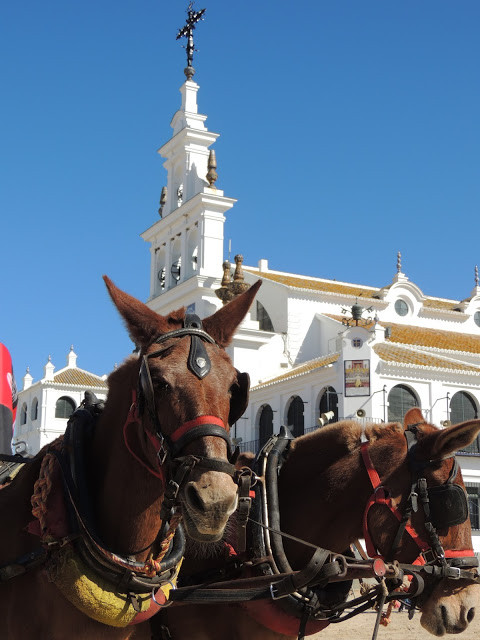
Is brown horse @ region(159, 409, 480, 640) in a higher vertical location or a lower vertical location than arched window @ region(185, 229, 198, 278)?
lower

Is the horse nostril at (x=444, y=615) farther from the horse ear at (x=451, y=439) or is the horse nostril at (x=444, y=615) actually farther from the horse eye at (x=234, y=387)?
the horse eye at (x=234, y=387)

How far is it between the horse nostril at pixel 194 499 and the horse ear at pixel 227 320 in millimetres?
762

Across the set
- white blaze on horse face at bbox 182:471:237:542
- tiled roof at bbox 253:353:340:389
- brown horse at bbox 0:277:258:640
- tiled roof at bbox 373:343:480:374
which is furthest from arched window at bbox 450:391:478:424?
white blaze on horse face at bbox 182:471:237:542

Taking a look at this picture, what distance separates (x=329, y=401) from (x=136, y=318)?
26.6 metres

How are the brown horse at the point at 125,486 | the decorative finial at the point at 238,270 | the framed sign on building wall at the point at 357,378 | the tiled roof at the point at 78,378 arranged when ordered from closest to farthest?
the brown horse at the point at 125,486
the framed sign on building wall at the point at 357,378
the decorative finial at the point at 238,270
the tiled roof at the point at 78,378

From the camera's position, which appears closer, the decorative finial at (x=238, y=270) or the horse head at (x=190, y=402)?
the horse head at (x=190, y=402)

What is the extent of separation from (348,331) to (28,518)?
2617 centimetres

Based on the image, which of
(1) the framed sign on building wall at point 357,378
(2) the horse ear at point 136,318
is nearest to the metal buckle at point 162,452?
(2) the horse ear at point 136,318

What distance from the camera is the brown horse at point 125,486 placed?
118 inches

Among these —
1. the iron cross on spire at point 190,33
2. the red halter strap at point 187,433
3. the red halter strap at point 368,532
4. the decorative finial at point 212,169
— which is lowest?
the red halter strap at point 368,532

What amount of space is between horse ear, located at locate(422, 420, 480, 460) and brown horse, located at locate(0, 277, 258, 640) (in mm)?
1865

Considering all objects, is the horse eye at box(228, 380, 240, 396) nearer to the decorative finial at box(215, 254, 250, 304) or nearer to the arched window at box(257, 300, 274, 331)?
the decorative finial at box(215, 254, 250, 304)

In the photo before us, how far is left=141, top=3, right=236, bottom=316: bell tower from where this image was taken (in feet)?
116

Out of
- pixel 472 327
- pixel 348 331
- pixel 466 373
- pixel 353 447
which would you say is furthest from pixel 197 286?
pixel 353 447
